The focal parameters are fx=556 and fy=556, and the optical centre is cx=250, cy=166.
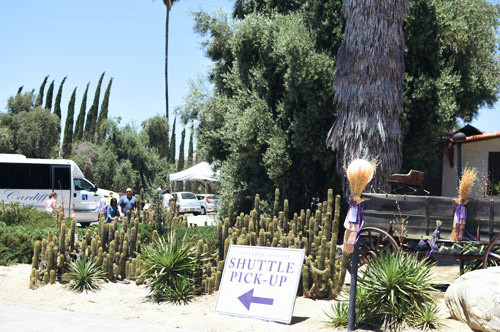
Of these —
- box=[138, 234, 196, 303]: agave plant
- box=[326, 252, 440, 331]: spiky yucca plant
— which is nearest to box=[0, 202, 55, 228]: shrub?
box=[138, 234, 196, 303]: agave plant

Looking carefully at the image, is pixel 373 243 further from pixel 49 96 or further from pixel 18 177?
pixel 49 96

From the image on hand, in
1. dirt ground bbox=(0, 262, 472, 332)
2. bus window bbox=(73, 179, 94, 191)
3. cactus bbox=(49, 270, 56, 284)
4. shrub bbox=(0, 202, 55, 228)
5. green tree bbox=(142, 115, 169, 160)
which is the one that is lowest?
dirt ground bbox=(0, 262, 472, 332)

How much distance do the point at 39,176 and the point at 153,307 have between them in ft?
59.8

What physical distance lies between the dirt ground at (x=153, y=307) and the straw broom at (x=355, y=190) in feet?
4.14

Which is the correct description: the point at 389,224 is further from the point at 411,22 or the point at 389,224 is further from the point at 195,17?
the point at 195,17

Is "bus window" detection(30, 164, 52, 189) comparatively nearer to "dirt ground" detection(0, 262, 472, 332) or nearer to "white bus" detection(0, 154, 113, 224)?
"white bus" detection(0, 154, 113, 224)

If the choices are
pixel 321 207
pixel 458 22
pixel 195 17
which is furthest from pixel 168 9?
pixel 321 207

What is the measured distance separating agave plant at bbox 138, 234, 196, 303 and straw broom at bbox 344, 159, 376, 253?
3030mm

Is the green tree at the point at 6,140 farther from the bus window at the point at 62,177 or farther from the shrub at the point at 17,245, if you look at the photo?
the shrub at the point at 17,245

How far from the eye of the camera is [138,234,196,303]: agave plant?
887cm

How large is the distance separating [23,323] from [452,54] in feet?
49.4

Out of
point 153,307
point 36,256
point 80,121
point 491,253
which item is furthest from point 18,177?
point 80,121

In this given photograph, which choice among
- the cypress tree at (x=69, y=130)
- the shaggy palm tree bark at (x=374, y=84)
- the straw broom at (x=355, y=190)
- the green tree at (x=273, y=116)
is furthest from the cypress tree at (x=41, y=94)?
the straw broom at (x=355, y=190)

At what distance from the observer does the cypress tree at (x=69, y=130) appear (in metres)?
58.2
